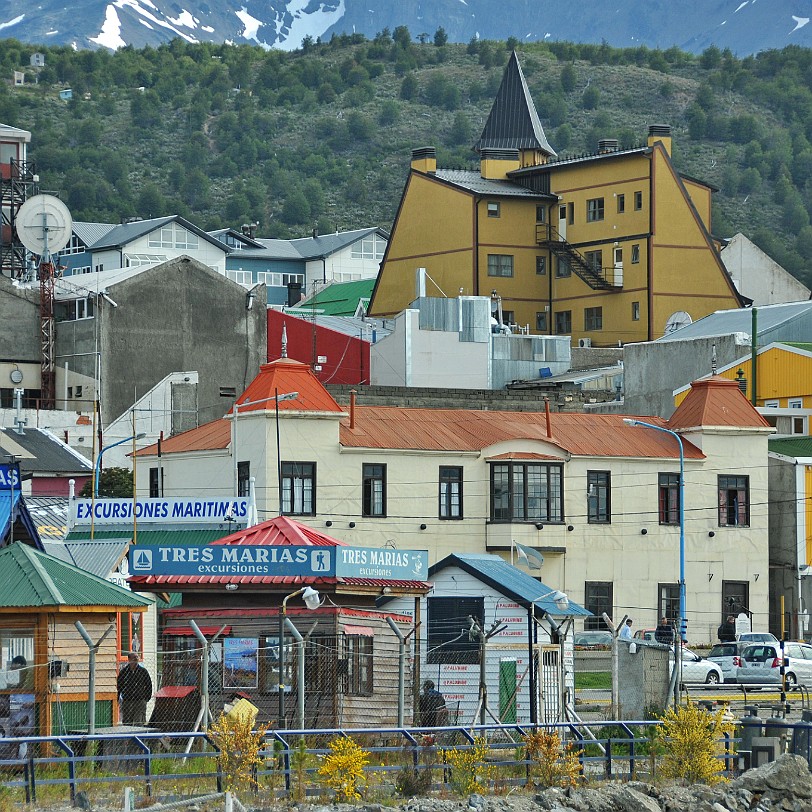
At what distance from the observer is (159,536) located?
52.6 metres

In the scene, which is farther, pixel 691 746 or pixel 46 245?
pixel 46 245

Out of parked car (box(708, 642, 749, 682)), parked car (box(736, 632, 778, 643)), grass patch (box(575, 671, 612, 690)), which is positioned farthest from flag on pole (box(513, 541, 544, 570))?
parked car (box(736, 632, 778, 643))

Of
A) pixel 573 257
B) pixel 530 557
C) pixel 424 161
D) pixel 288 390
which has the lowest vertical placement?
pixel 530 557

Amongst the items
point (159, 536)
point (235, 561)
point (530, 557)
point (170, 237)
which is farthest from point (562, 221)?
point (235, 561)

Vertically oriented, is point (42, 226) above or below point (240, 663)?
above

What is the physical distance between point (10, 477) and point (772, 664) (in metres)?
25.6

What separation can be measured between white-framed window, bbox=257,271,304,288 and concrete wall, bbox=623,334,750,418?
214 feet

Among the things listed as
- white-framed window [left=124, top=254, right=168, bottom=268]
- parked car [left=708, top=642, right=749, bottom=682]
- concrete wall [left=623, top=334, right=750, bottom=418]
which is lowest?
parked car [left=708, top=642, right=749, bottom=682]

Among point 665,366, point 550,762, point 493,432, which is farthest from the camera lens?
point 665,366

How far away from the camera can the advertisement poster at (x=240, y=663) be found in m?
35.8

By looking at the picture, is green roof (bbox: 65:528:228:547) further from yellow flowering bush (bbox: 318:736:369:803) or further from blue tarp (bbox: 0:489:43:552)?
yellow flowering bush (bbox: 318:736:369:803)

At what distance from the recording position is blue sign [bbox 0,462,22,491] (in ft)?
119

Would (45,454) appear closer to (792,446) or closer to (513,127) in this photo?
(792,446)

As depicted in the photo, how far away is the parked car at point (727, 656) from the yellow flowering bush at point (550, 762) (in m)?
21.9
